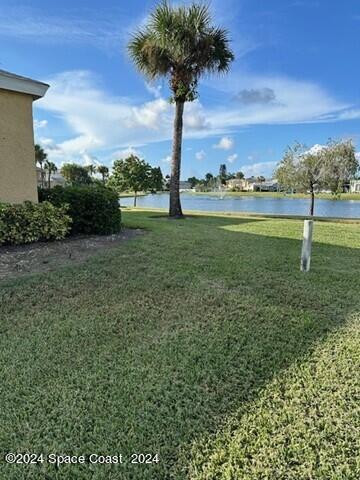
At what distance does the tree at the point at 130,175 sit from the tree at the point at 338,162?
46.2 feet

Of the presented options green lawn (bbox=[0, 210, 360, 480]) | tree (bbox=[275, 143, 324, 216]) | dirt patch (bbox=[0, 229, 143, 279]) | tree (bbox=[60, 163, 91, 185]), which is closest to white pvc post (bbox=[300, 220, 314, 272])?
green lawn (bbox=[0, 210, 360, 480])

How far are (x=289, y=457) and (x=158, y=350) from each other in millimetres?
1239

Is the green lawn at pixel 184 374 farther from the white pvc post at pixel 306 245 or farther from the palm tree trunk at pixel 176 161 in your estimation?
the palm tree trunk at pixel 176 161

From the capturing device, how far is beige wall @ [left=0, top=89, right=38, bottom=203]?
6.22 meters

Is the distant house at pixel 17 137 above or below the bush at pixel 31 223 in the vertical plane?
above

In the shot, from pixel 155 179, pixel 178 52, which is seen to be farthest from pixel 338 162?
pixel 155 179

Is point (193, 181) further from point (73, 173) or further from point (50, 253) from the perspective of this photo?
point (50, 253)

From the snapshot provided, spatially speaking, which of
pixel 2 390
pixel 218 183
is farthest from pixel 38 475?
pixel 218 183

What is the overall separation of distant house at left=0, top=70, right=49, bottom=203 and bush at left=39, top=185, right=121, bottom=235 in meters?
0.57

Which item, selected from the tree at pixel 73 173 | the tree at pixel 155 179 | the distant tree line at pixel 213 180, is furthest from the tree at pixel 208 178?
the tree at pixel 155 179

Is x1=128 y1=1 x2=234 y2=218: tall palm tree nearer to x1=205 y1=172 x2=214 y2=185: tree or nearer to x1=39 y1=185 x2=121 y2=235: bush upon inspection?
x1=39 y1=185 x2=121 y2=235: bush

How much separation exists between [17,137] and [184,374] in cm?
614

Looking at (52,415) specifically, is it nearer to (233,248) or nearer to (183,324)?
(183,324)

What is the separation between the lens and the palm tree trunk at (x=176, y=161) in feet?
39.5
